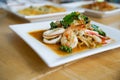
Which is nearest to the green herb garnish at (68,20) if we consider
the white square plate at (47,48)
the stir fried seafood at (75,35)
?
the stir fried seafood at (75,35)

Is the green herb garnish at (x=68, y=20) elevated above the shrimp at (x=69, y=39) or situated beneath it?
elevated above

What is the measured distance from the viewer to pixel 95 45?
2.33 ft

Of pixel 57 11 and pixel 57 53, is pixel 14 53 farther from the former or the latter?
pixel 57 11

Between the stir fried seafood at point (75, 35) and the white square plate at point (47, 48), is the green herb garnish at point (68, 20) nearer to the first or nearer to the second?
the stir fried seafood at point (75, 35)

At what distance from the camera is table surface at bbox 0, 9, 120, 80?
1.87 ft

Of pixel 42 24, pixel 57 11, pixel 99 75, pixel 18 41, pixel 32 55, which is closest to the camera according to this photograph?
pixel 99 75

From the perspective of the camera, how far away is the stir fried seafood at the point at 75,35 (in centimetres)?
69

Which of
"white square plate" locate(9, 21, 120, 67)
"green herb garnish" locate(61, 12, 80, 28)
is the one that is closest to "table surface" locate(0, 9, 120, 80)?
"white square plate" locate(9, 21, 120, 67)

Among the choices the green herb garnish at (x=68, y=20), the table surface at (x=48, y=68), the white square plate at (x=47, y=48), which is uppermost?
the green herb garnish at (x=68, y=20)

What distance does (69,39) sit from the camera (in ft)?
2.24

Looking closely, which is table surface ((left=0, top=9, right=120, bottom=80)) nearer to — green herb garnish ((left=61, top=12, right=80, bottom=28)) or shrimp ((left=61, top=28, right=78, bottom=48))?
shrimp ((left=61, top=28, right=78, bottom=48))

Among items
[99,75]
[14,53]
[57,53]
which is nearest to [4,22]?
[14,53]

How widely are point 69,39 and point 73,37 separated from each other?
2 centimetres

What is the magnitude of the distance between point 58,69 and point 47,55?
0.19ft
